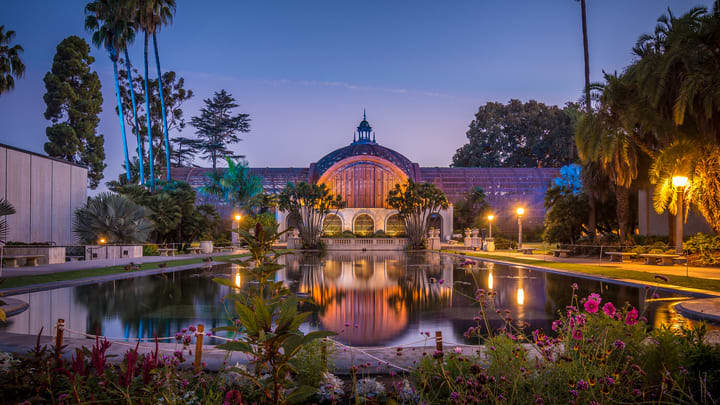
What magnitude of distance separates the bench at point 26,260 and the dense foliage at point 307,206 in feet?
72.6

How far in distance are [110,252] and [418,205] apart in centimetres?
2617

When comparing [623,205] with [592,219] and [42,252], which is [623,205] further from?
[42,252]

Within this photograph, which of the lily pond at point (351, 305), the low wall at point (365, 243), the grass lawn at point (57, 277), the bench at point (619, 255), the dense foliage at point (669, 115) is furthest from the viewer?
the low wall at point (365, 243)

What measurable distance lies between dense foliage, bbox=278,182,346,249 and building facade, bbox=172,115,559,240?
15.2 m

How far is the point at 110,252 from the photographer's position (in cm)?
2659

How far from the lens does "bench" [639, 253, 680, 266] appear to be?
21950 mm

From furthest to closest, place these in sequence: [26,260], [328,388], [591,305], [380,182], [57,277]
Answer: [380,182], [26,260], [57,277], [591,305], [328,388]

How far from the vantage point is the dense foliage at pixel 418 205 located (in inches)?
1688

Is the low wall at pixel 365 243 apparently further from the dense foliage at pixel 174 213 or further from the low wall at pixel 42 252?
the low wall at pixel 42 252

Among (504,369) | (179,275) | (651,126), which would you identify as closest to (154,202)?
(179,275)

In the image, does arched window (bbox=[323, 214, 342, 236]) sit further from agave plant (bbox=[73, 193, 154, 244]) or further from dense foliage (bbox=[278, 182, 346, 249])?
agave plant (bbox=[73, 193, 154, 244])

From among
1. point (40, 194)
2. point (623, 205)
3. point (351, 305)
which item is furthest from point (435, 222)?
point (351, 305)

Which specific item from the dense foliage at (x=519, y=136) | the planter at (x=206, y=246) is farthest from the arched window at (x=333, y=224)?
the dense foliage at (x=519, y=136)

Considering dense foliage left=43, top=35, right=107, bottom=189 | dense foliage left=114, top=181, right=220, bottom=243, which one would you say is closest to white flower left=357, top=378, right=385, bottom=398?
dense foliage left=114, top=181, right=220, bottom=243
